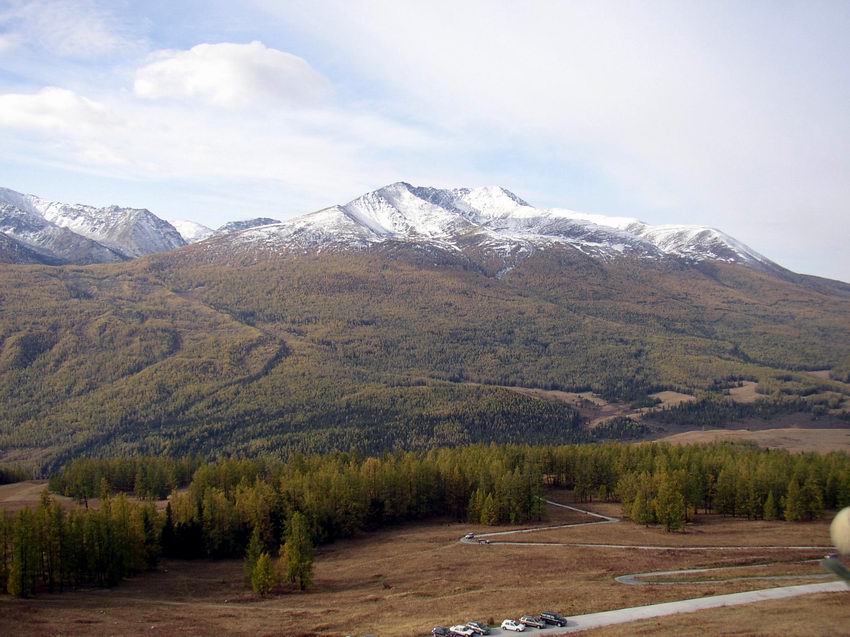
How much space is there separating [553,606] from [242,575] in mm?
48483

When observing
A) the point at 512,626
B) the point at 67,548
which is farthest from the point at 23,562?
the point at 512,626

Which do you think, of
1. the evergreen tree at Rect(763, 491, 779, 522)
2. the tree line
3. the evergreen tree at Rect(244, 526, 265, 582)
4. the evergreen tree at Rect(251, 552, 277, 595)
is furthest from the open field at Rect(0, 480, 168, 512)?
the evergreen tree at Rect(763, 491, 779, 522)

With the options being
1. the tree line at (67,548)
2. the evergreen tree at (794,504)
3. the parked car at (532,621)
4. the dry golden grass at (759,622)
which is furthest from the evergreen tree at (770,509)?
the tree line at (67,548)

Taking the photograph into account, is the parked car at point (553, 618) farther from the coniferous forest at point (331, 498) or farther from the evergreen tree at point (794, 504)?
the evergreen tree at point (794, 504)

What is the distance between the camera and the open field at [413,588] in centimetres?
6294

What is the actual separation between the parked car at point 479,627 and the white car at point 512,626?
4.60 feet

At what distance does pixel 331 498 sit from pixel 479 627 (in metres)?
64.2

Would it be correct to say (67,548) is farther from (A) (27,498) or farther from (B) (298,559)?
(A) (27,498)

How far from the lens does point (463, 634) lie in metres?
54.0

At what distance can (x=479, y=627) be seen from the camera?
54875 mm

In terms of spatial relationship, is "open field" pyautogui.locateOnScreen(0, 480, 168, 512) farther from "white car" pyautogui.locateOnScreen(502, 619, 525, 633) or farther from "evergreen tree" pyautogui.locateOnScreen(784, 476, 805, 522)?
"evergreen tree" pyautogui.locateOnScreen(784, 476, 805, 522)

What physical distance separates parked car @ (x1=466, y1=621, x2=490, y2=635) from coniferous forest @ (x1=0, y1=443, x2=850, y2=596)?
33.9 metres

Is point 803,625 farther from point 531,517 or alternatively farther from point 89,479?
point 89,479

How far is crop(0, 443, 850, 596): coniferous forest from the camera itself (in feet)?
Result: 276
